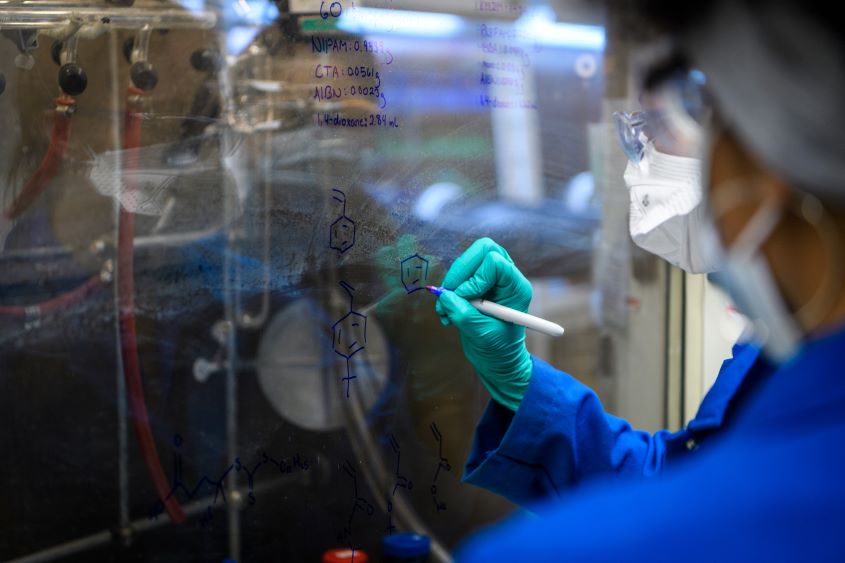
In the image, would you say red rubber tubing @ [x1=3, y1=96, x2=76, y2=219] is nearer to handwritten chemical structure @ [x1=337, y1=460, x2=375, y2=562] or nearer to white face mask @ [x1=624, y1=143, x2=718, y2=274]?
handwritten chemical structure @ [x1=337, y1=460, x2=375, y2=562]

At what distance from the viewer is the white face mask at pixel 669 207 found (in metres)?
1.09

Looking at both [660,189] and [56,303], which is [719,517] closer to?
[660,189]

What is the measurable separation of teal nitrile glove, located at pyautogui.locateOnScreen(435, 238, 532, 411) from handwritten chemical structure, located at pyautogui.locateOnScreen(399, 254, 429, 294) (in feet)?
0.51

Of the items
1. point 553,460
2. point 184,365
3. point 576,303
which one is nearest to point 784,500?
point 553,460

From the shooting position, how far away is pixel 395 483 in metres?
1.33

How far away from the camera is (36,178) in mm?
1253

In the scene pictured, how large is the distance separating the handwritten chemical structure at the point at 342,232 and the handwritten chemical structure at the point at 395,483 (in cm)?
31

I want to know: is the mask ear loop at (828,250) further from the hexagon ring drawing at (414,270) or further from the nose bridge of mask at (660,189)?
the hexagon ring drawing at (414,270)

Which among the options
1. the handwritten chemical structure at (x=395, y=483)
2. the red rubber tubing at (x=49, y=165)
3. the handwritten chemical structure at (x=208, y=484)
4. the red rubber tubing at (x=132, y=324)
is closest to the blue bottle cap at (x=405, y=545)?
the handwritten chemical structure at (x=395, y=483)

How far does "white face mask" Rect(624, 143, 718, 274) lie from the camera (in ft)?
3.58

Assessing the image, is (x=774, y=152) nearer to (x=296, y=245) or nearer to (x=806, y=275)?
(x=806, y=275)

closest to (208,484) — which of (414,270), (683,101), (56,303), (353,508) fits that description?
(353,508)

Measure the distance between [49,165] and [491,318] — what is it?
679 millimetres

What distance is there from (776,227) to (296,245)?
2.82ft
